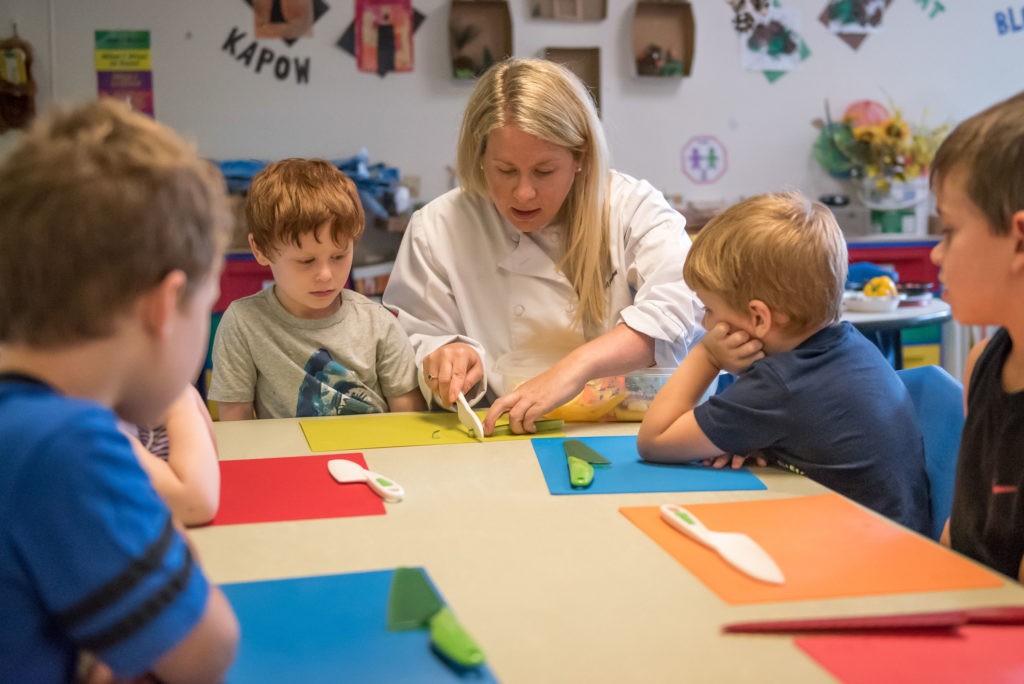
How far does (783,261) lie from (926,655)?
63 centimetres

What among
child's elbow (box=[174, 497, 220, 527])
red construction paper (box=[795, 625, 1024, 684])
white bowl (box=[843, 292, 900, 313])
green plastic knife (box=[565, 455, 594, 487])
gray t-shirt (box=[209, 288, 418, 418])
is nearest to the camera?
red construction paper (box=[795, 625, 1024, 684])

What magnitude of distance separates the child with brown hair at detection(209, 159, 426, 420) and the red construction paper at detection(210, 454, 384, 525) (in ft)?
1.24

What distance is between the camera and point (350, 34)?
3756mm

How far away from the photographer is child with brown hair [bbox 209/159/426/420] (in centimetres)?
155

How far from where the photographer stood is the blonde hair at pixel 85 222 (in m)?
0.58

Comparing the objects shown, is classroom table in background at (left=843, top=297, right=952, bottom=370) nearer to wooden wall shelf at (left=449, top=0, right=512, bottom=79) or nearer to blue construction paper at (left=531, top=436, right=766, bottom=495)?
blue construction paper at (left=531, top=436, right=766, bottom=495)

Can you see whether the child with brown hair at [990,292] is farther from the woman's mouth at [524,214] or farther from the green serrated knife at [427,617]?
the woman's mouth at [524,214]

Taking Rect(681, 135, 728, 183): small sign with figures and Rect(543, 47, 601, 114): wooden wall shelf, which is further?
Rect(681, 135, 728, 183): small sign with figures

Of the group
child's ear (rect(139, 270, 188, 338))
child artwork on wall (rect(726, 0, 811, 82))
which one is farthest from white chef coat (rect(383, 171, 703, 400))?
child artwork on wall (rect(726, 0, 811, 82))

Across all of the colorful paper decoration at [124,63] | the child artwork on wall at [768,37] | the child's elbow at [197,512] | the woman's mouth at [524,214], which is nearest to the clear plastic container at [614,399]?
the woman's mouth at [524,214]

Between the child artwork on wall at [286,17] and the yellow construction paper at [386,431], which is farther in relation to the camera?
the child artwork on wall at [286,17]

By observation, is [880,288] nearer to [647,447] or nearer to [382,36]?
[647,447]

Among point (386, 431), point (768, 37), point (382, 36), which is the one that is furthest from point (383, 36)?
point (386, 431)

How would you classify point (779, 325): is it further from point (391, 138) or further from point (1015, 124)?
point (391, 138)
